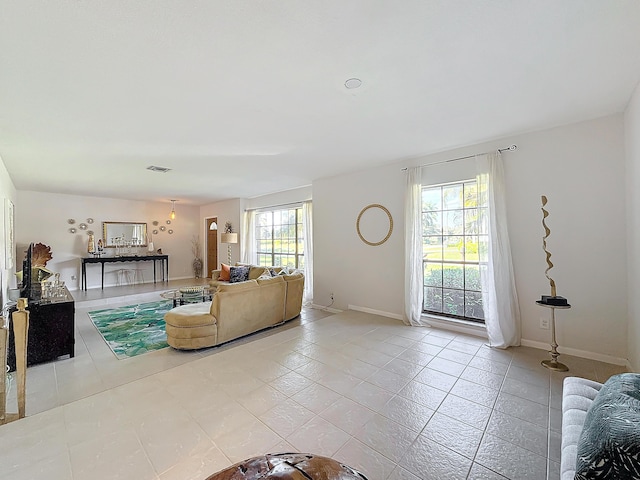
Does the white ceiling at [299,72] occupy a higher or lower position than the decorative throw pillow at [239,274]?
higher

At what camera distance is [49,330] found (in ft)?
10.4

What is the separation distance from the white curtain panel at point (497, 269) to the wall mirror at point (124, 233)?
28.4 feet

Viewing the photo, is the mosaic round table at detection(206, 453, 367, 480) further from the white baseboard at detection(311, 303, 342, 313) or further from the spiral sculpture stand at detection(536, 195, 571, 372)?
the white baseboard at detection(311, 303, 342, 313)

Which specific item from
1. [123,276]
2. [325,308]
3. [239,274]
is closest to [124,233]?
[123,276]

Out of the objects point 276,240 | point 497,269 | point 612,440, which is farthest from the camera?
point 276,240

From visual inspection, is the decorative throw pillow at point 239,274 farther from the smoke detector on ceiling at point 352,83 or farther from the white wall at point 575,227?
the smoke detector on ceiling at point 352,83

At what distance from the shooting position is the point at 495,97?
2.35 m

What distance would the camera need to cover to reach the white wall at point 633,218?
227 centimetres

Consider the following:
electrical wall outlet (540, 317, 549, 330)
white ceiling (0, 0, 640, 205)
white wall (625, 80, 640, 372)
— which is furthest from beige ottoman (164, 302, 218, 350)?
white wall (625, 80, 640, 372)

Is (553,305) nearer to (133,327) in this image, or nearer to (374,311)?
(374,311)

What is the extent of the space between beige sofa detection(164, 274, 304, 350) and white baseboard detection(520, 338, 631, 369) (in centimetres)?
330

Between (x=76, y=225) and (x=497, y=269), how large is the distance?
30.5 feet

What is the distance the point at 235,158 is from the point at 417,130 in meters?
2.49

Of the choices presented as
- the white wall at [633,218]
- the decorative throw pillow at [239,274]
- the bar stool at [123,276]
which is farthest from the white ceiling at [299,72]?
the bar stool at [123,276]
